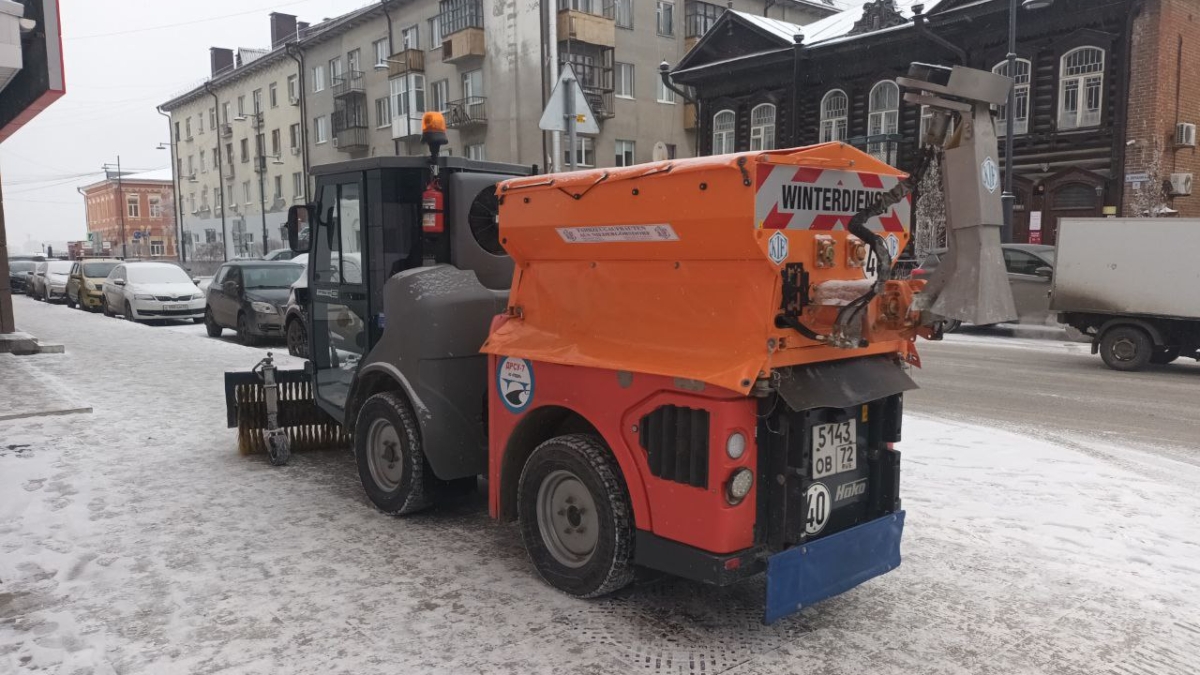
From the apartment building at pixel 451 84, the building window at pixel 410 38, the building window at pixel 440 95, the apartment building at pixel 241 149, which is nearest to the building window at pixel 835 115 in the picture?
the apartment building at pixel 451 84

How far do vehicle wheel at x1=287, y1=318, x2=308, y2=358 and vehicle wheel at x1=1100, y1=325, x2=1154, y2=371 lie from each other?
12.4m

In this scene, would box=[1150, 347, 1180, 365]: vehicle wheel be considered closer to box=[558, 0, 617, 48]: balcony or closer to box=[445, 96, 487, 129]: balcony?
box=[558, 0, 617, 48]: balcony

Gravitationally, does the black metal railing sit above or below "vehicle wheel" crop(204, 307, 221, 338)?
above

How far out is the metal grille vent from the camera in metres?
3.70

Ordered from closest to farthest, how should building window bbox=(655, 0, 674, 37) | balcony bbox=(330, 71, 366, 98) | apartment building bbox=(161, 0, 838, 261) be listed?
apartment building bbox=(161, 0, 838, 261) → building window bbox=(655, 0, 674, 37) → balcony bbox=(330, 71, 366, 98)

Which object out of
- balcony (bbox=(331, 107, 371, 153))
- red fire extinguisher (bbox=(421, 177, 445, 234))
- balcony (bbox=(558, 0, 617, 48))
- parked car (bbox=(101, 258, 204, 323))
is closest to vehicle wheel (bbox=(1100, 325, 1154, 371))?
red fire extinguisher (bbox=(421, 177, 445, 234))

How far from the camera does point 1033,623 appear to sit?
4156 mm

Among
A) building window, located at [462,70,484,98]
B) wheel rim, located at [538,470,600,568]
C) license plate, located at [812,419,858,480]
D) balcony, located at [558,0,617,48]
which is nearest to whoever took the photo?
license plate, located at [812,419,858,480]

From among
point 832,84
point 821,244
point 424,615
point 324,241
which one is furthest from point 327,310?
point 832,84

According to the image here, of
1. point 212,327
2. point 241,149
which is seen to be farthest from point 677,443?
point 241,149

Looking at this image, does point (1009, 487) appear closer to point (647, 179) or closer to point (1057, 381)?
point (647, 179)

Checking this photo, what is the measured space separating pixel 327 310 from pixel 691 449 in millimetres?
3944

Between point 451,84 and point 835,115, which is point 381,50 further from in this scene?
point 835,115

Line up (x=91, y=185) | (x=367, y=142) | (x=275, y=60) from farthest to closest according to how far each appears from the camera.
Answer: (x=91, y=185), (x=275, y=60), (x=367, y=142)
